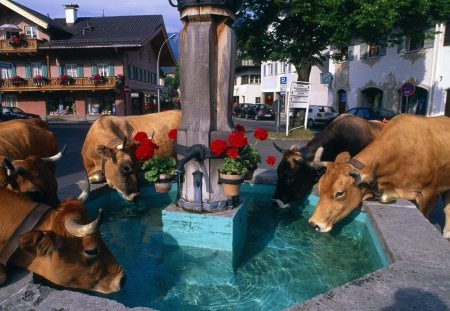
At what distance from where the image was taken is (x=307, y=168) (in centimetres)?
538

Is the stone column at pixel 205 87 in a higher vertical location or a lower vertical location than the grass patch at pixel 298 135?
higher

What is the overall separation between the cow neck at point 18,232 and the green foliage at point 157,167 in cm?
164

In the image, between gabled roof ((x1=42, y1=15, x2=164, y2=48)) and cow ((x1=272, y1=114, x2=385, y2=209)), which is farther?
gabled roof ((x1=42, y1=15, x2=164, y2=48))

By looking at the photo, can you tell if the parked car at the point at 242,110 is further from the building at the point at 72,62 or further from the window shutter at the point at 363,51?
the window shutter at the point at 363,51

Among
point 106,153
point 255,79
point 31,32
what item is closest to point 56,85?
point 31,32

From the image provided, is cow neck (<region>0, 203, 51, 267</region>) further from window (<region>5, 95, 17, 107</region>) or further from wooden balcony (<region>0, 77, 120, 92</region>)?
window (<region>5, 95, 17, 107</region>)

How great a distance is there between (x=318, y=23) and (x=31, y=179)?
46.2ft

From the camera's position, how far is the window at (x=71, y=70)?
3192 centimetres

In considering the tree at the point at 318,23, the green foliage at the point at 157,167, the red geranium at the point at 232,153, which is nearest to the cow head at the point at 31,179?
the green foliage at the point at 157,167

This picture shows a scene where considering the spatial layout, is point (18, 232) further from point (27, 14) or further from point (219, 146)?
point (27, 14)

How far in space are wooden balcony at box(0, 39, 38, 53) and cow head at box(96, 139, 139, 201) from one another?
101 ft

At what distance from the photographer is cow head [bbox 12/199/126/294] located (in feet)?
8.27

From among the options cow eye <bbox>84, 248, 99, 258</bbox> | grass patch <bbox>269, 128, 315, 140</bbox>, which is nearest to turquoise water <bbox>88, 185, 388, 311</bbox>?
cow eye <bbox>84, 248, 99, 258</bbox>

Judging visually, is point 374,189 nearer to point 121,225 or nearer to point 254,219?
point 254,219
